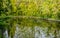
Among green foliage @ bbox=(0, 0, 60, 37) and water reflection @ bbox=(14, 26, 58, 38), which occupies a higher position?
green foliage @ bbox=(0, 0, 60, 37)

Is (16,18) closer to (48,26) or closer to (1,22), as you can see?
(1,22)

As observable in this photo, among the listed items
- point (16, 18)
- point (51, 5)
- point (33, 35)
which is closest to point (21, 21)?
point (16, 18)

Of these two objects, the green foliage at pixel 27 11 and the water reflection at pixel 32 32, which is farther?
the green foliage at pixel 27 11

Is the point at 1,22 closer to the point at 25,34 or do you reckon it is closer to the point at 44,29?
the point at 25,34

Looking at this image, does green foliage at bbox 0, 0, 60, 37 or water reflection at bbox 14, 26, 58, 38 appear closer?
water reflection at bbox 14, 26, 58, 38

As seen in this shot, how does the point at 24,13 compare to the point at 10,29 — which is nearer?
the point at 10,29

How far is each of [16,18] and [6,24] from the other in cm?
29

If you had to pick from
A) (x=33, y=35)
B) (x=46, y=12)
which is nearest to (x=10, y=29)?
(x=33, y=35)

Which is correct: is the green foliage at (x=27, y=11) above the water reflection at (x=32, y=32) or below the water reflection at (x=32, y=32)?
above

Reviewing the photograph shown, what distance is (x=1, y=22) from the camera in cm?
525

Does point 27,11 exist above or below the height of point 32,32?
above

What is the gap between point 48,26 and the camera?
→ 513cm

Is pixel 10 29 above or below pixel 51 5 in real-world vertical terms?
below

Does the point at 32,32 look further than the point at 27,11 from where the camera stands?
No
